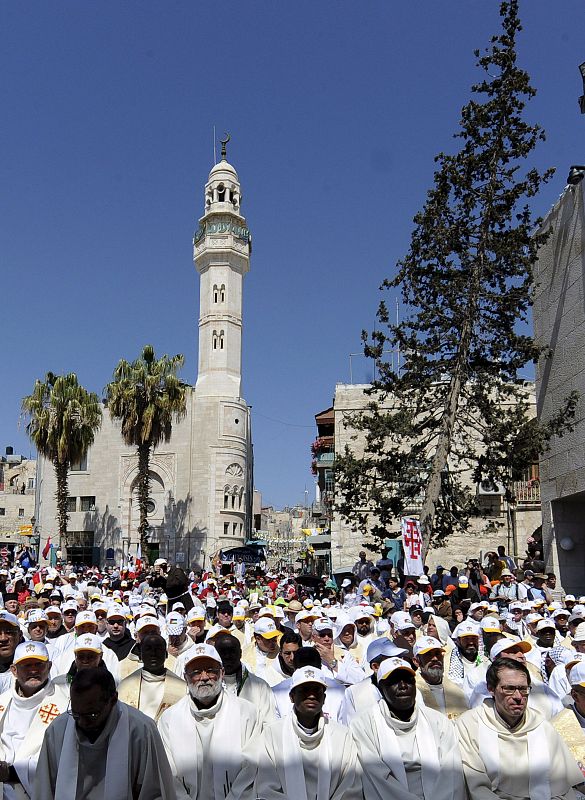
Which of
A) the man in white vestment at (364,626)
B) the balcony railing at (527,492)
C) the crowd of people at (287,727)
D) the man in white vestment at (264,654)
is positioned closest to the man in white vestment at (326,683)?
the crowd of people at (287,727)

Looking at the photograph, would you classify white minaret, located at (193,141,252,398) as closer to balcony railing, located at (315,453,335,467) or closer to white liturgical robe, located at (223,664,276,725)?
balcony railing, located at (315,453,335,467)

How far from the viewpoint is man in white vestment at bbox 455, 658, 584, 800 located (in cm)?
418

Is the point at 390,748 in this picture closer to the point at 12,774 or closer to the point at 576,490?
the point at 12,774

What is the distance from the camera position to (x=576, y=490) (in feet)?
62.4

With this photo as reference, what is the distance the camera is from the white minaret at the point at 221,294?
4709cm

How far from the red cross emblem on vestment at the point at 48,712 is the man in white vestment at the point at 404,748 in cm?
186

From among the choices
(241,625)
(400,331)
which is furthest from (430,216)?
(241,625)

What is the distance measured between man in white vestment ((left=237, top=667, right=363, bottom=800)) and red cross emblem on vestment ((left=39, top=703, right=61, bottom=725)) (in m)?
1.29

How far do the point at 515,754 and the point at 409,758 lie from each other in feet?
1.86

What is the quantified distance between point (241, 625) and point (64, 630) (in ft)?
7.75

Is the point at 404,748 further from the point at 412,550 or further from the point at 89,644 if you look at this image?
the point at 412,550

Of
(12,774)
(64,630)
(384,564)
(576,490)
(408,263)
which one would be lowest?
(12,774)

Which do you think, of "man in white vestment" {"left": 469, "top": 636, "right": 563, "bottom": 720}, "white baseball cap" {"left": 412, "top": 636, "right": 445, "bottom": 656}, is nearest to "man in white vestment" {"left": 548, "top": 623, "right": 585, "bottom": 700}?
"man in white vestment" {"left": 469, "top": 636, "right": 563, "bottom": 720}

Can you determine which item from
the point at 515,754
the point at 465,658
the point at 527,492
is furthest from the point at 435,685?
the point at 527,492
